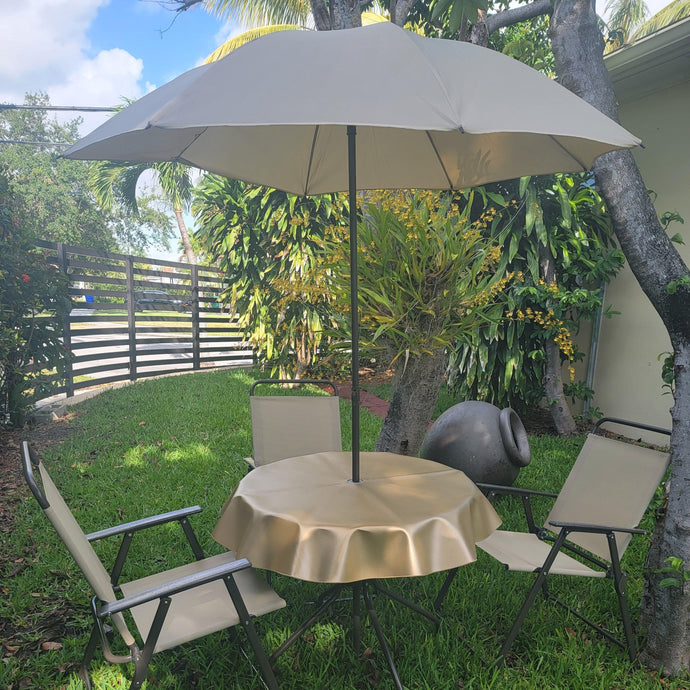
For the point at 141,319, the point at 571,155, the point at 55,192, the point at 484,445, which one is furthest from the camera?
the point at 55,192

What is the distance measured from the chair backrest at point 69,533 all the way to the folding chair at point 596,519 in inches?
58.6

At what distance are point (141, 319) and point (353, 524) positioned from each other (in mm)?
8559

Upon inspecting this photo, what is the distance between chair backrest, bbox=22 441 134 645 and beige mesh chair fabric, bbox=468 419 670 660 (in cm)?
148

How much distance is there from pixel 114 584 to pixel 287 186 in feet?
7.79

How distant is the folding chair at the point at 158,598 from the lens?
159 centimetres

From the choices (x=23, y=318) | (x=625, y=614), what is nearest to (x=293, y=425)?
(x=625, y=614)

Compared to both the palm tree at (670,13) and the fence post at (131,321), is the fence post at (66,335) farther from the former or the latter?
the palm tree at (670,13)

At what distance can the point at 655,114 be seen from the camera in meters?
5.30

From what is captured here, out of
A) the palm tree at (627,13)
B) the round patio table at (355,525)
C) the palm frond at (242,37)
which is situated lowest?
the round patio table at (355,525)

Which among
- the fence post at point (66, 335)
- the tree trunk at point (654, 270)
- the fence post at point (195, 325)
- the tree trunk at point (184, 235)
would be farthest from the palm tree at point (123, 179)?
the tree trunk at point (654, 270)

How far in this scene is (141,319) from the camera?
9445mm

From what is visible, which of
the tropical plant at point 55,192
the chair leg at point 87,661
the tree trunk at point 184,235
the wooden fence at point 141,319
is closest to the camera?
the chair leg at point 87,661

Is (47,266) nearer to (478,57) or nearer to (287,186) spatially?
(287,186)

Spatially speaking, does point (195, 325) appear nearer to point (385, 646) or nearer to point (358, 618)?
point (358, 618)
